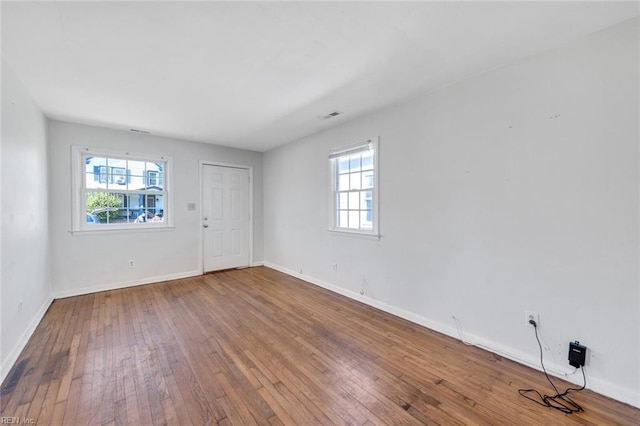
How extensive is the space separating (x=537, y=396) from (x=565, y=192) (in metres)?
1.41

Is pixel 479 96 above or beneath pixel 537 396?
above

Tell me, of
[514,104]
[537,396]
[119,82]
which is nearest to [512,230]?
[514,104]

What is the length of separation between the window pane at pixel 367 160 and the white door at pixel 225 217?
9.16 ft

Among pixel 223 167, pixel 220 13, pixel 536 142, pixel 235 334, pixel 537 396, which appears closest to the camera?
pixel 220 13

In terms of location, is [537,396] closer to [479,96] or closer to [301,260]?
[479,96]

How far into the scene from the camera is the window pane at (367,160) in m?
3.43

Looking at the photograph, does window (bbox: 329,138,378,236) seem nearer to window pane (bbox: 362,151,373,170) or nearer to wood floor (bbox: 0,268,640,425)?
window pane (bbox: 362,151,373,170)

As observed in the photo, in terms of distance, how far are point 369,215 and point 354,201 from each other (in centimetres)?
34

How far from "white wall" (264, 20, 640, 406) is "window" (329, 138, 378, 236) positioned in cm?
17

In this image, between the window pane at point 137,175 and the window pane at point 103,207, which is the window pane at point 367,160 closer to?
the window pane at point 137,175

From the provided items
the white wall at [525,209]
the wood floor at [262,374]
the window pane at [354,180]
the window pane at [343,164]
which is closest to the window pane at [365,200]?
the window pane at [354,180]

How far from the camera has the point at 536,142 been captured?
2051 millimetres

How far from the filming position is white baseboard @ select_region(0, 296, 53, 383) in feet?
6.40

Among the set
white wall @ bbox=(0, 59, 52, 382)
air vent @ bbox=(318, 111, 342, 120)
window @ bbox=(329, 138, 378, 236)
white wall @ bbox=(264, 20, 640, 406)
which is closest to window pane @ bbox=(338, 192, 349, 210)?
window @ bbox=(329, 138, 378, 236)
